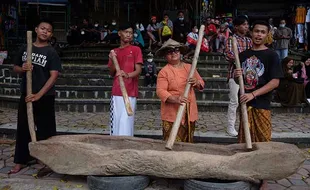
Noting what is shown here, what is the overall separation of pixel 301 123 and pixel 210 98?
2024 mm

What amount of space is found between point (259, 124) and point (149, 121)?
3.08 metres

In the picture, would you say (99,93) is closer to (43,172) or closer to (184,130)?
(43,172)

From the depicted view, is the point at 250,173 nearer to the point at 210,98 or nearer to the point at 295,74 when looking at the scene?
Answer: the point at 210,98

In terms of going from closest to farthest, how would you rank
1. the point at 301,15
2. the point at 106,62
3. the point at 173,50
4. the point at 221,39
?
the point at 173,50 → the point at 106,62 → the point at 221,39 → the point at 301,15

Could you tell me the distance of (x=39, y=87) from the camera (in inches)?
151

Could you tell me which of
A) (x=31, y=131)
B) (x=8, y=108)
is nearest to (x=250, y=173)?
(x=31, y=131)

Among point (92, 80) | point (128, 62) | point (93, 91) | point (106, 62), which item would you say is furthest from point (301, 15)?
point (128, 62)

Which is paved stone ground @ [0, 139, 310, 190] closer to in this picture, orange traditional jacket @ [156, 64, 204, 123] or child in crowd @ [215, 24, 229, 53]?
orange traditional jacket @ [156, 64, 204, 123]

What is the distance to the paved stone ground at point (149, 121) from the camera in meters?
5.63

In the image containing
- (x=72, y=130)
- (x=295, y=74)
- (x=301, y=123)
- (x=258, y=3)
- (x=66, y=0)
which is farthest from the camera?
(x=258, y=3)

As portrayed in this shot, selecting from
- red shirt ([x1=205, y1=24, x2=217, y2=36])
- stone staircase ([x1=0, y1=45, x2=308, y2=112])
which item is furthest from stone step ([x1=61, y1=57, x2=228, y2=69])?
red shirt ([x1=205, y1=24, x2=217, y2=36])

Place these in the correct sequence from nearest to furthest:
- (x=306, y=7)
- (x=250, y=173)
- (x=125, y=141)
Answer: (x=250, y=173) < (x=125, y=141) < (x=306, y=7)

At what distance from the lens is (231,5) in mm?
15477

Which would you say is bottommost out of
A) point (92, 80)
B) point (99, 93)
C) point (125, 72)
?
point (99, 93)
